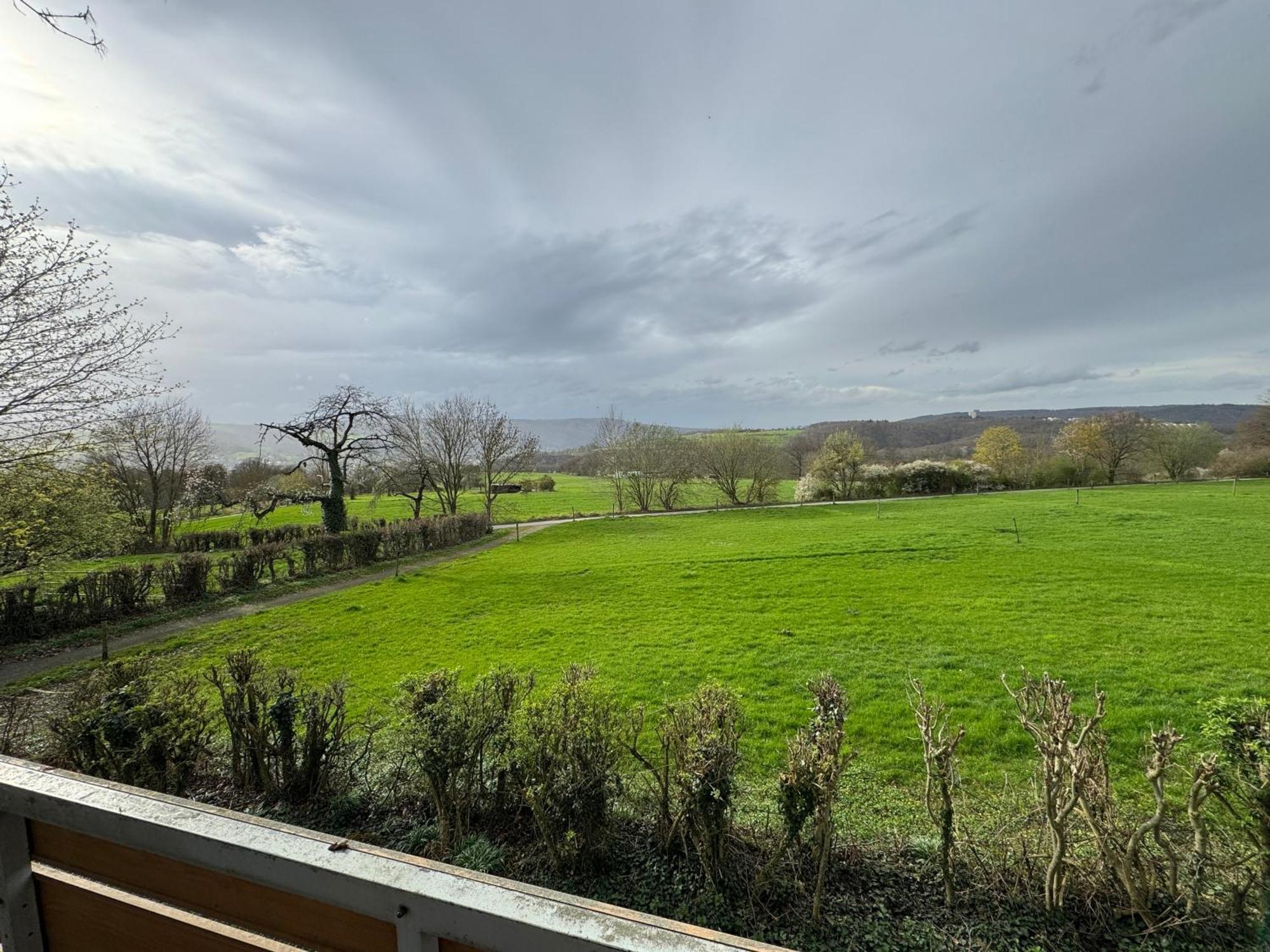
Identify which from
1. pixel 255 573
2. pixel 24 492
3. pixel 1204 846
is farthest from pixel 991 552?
pixel 24 492

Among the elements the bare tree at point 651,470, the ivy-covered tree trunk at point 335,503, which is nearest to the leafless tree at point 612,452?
the bare tree at point 651,470

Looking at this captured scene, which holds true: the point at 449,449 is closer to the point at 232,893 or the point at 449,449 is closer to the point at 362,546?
the point at 362,546

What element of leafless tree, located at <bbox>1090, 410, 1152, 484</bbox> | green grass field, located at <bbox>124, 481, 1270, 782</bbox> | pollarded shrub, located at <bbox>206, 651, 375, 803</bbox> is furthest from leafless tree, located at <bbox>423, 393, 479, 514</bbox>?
leafless tree, located at <bbox>1090, 410, 1152, 484</bbox>

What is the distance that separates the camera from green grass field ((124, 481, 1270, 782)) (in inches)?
259

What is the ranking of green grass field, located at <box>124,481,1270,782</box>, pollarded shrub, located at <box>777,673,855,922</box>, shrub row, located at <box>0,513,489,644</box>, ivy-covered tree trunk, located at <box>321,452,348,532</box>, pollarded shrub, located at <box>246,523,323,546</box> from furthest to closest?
1. ivy-covered tree trunk, located at <box>321,452,348,532</box>
2. pollarded shrub, located at <box>246,523,323,546</box>
3. shrub row, located at <box>0,513,489,644</box>
4. green grass field, located at <box>124,481,1270,782</box>
5. pollarded shrub, located at <box>777,673,855,922</box>

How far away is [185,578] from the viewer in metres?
13.4

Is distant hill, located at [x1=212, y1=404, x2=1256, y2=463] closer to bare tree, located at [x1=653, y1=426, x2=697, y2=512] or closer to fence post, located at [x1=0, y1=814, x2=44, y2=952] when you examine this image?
bare tree, located at [x1=653, y1=426, x2=697, y2=512]

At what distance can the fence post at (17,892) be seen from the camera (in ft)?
4.48

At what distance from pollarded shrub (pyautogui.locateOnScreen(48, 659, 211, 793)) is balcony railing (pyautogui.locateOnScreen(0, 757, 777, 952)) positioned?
3.36 meters

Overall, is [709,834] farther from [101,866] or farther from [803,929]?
[101,866]

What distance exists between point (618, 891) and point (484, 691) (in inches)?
66.4

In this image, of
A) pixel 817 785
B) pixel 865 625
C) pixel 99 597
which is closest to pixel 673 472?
pixel 865 625

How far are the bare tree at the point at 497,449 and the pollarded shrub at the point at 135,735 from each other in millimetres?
27874

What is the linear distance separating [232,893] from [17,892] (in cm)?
78
